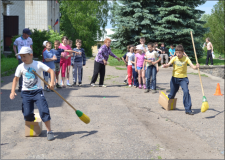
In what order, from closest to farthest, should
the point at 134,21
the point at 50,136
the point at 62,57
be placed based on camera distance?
the point at 50,136, the point at 62,57, the point at 134,21

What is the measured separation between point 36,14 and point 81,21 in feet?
55.7

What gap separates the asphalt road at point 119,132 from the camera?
4898 millimetres

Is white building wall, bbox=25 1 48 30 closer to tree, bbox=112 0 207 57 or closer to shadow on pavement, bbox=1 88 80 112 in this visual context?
tree, bbox=112 0 207 57

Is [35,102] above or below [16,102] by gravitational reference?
above

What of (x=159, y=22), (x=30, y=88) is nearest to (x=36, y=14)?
(x=159, y=22)

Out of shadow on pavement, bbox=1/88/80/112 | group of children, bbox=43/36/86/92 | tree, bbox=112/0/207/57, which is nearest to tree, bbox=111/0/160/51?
tree, bbox=112/0/207/57

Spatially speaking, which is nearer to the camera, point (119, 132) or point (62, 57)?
point (119, 132)

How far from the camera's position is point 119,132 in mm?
6066

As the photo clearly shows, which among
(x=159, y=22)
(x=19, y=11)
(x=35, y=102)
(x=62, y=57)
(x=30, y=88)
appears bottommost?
(x=35, y=102)

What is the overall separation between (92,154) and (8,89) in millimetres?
7415

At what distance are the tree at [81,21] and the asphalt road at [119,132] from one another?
37955 mm

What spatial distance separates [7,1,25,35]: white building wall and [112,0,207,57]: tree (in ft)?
31.5

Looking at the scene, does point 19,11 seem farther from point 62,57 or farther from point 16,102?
point 16,102

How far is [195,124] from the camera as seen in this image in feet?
22.3
